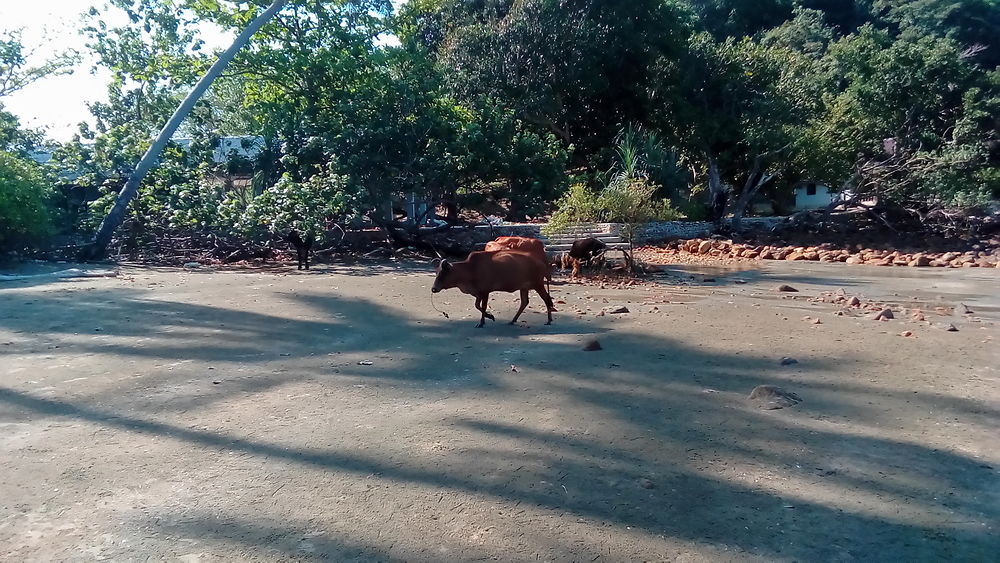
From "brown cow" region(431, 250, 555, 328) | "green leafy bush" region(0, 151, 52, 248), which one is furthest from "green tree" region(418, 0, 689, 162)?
"brown cow" region(431, 250, 555, 328)

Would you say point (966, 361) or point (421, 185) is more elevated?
point (421, 185)

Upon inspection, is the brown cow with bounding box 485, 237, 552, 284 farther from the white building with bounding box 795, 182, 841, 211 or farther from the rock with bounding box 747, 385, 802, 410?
the white building with bounding box 795, 182, 841, 211

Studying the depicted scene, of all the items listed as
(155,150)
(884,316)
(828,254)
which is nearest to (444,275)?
(884,316)

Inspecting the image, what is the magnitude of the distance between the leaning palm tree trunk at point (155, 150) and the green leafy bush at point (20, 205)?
1114 mm

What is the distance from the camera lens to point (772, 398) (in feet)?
20.6

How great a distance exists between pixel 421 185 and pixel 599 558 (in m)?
16.3

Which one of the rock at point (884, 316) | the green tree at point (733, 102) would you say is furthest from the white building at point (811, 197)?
the rock at point (884, 316)

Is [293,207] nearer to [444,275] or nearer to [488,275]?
[444,275]

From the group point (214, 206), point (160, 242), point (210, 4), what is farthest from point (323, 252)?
point (210, 4)

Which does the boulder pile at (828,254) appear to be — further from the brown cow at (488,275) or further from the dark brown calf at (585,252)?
the brown cow at (488,275)

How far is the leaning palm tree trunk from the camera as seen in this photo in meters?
17.5

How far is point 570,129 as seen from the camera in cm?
2945

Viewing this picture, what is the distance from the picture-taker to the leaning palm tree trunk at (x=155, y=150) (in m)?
17.5

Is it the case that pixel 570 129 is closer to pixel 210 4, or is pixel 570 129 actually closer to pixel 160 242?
pixel 210 4
